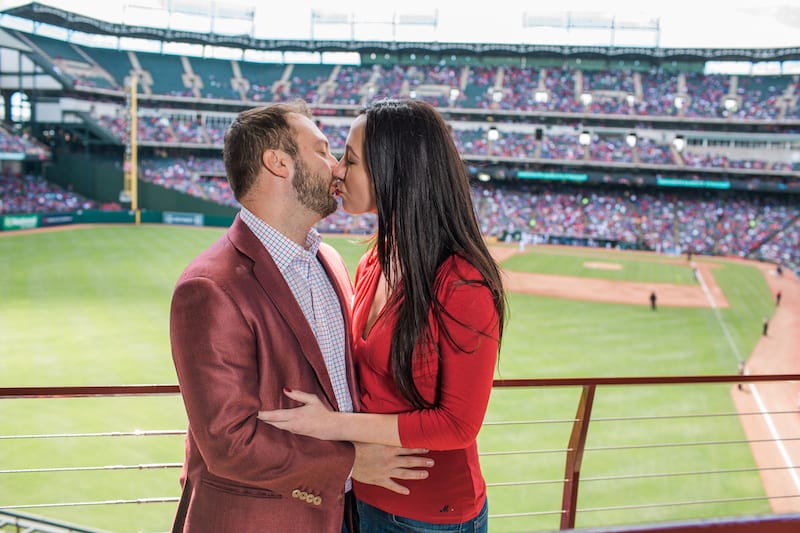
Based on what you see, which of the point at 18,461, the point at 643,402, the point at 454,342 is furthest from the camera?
the point at 643,402

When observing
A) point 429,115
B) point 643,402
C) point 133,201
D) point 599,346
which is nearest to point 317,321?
point 429,115

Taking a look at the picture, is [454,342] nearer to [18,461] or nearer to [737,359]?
[18,461]

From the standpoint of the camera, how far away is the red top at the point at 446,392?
5.72ft

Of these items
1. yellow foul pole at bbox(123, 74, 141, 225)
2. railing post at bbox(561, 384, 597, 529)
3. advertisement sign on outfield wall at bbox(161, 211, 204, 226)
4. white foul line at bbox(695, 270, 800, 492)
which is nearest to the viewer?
railing post at bbox(561, 384, 597, 529)

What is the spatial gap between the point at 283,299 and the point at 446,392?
0.50 metres

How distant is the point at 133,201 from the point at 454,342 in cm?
3698

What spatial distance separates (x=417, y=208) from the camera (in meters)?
1.78

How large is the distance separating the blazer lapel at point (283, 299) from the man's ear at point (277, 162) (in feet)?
0.65

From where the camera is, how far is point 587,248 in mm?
34125

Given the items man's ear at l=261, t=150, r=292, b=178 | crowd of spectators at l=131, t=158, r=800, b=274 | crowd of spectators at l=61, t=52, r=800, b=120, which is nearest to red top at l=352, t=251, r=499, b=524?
man's ear at l=261, t=150, r=292, b=178

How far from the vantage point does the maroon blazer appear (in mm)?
1604

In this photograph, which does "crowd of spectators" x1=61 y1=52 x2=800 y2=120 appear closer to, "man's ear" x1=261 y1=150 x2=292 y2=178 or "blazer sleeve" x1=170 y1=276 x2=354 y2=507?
"man's ear" x1=261 y1=150 x2=292 y2=178

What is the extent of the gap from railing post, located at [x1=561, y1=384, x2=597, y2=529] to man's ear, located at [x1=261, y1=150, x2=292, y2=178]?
1.64m

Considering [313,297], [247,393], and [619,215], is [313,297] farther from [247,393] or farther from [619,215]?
[619,215]
